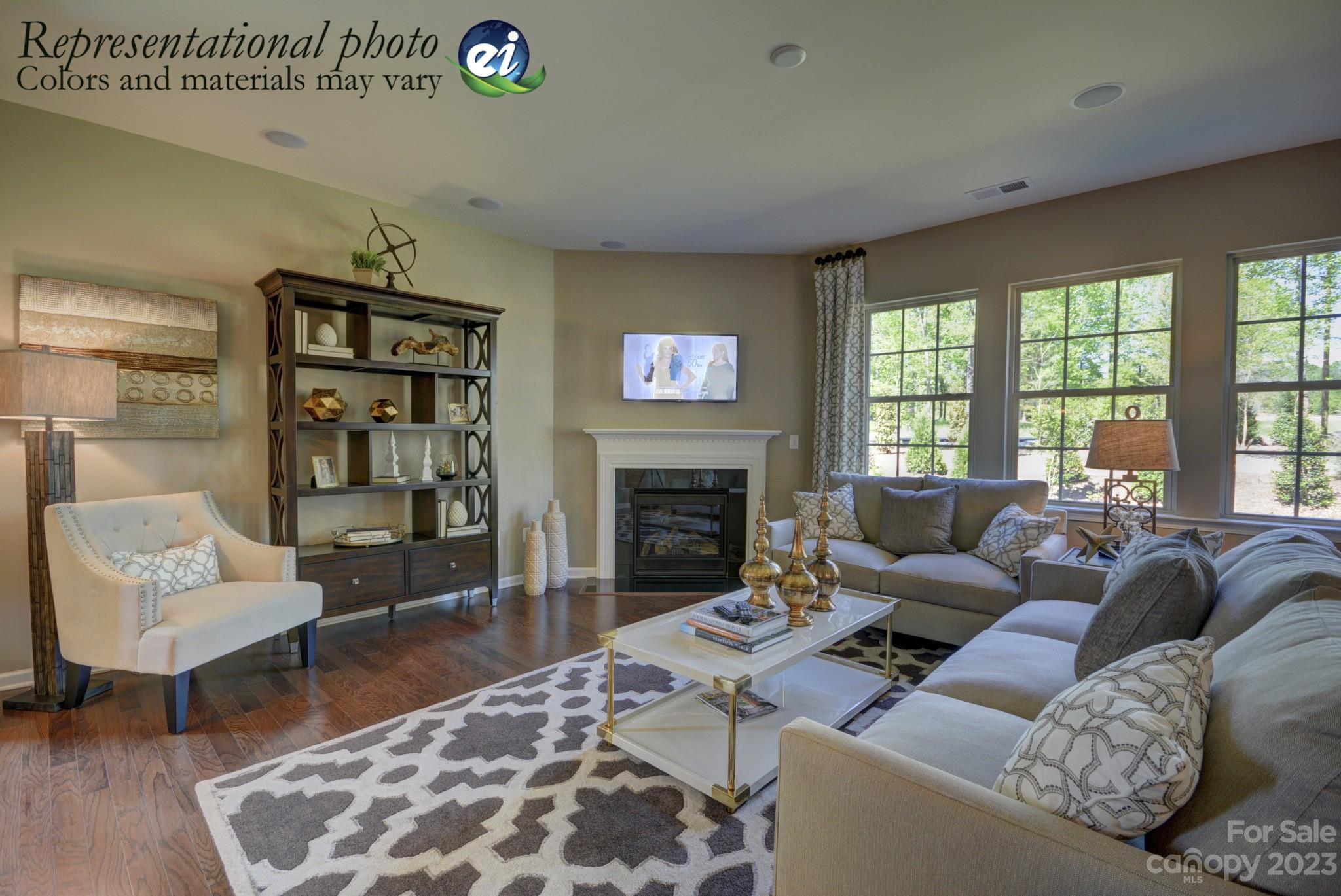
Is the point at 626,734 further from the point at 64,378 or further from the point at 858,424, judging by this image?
the point at 858,424

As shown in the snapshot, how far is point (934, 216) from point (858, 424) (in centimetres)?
160

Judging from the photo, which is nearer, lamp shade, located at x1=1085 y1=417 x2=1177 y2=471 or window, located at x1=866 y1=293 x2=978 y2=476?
lamp shade, located at x1=1085 y1=417 x2=1177 y2=471

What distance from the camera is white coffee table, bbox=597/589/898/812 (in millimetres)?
1921

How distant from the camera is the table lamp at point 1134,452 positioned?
9.98ft

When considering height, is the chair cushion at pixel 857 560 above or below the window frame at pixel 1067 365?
below

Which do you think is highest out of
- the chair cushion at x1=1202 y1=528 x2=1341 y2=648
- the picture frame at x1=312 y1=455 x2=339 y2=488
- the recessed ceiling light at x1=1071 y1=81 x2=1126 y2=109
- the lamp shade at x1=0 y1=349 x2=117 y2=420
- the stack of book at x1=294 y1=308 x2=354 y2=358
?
the recessed ceiling light at x1=1071 y1=81 x2=1126 y2=109

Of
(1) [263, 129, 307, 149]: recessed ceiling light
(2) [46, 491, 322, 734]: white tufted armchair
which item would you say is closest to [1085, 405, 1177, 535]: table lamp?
(2) [46, 491, 322, 734]: white tufted armchair

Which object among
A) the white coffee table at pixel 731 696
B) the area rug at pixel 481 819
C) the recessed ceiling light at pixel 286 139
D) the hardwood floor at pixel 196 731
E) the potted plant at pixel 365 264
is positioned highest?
the recessed ceiling light at pixel 286 139

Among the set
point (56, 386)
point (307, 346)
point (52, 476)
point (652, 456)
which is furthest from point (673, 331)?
point (52, 476)

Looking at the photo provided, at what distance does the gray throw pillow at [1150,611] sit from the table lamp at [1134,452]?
5.64 ft

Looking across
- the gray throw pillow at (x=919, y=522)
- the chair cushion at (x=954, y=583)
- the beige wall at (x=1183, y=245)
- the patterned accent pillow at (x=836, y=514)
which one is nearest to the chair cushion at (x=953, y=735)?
the chair cushion at (x=954, y=583)

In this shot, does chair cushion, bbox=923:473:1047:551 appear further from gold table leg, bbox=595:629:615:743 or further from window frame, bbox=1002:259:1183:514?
gold table leg, bbox=595:629:615:743

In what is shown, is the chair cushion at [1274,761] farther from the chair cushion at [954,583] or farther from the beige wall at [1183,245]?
the beige wall at [1183,245]

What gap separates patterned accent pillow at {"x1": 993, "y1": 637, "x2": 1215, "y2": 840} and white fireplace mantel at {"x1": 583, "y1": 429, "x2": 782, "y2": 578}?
12.5 feet
